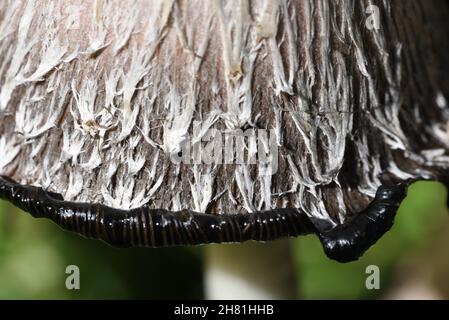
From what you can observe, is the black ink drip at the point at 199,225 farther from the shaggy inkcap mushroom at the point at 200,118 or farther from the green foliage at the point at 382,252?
the green foliage at the point at 382,252

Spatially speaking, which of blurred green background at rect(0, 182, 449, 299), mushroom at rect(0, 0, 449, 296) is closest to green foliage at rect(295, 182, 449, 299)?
blurred green background at rect(0, 182, 449, 299)

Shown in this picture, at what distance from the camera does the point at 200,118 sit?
1.06m

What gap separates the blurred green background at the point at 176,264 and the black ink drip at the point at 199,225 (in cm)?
93

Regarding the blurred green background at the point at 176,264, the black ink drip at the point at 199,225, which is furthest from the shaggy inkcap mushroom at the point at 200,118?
the blurred green background at the point at 176,264

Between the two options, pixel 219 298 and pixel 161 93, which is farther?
pixel 219 298

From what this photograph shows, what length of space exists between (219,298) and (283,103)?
23.0 inches

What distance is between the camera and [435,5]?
4.41 feet

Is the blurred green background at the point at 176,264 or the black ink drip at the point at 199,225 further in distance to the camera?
the blurred green background at the point at 176,264

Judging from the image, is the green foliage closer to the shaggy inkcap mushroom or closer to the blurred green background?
the blurred green background

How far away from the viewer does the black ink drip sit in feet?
3.36

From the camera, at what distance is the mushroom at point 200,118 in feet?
3.39

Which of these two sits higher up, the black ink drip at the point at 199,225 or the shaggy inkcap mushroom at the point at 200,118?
the shaggy inkcap mushroom at the point at 200,118
